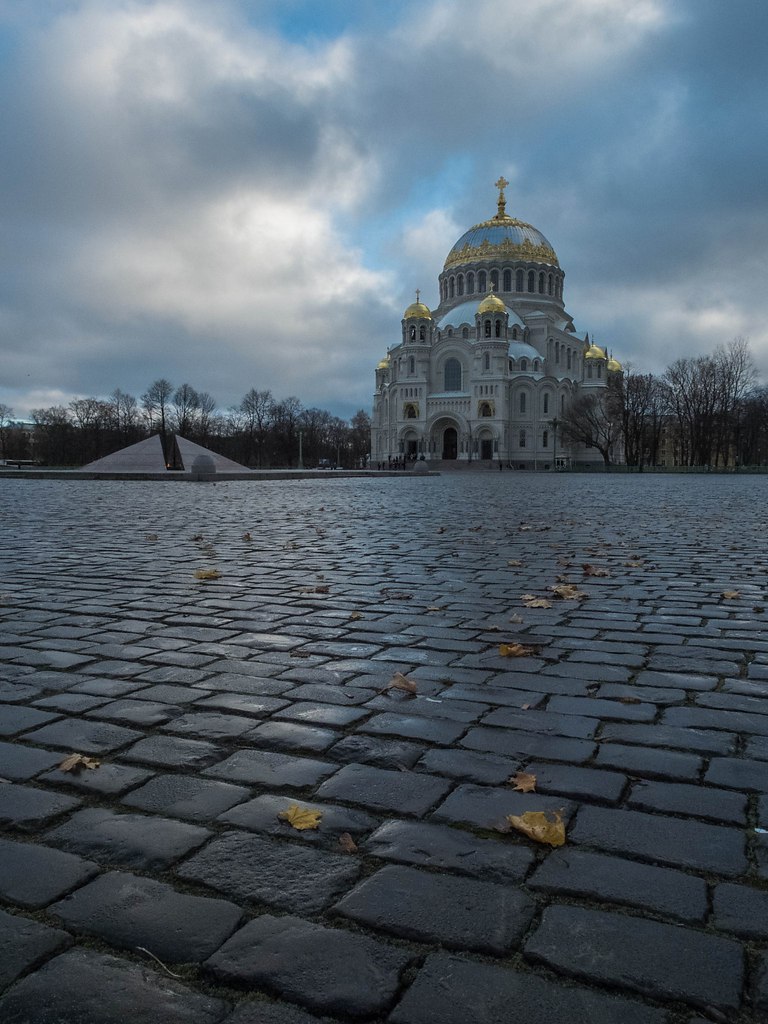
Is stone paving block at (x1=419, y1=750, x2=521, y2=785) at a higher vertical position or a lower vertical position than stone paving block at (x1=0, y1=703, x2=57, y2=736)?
lower

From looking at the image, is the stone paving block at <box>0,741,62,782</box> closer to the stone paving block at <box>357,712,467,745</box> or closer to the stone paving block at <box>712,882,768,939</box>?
the stone paving block at <box>357,712,467,745</box>

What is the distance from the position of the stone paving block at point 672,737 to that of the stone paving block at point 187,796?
140 cm

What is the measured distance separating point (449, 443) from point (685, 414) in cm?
2508

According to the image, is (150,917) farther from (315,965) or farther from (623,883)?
(623,883)

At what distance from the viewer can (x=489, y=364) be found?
79062 millimetres

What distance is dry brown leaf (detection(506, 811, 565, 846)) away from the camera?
218 centimetres

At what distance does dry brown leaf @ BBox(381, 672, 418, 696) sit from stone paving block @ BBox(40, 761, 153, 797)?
1.24m

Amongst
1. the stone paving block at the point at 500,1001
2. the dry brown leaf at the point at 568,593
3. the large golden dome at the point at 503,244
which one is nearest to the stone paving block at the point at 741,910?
the stone paving block at the point at 500,1001

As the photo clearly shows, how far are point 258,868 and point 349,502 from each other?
1604 cm

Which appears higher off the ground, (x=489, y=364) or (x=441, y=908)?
(x=489, y=364)

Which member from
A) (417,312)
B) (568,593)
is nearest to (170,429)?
(417,312)

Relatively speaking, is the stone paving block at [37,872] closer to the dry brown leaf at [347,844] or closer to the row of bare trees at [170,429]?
the dry brown leaf at [347,844]

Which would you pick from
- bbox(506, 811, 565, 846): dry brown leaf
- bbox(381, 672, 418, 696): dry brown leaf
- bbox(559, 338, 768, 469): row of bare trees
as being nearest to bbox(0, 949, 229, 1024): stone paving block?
bbox(506, 811, 565, 846): dry brown leaf

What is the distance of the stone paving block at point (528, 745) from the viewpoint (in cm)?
277
